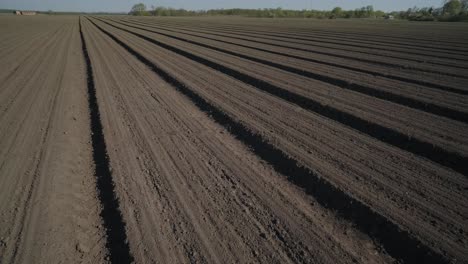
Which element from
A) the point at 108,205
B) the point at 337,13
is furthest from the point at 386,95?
the point at 337,13

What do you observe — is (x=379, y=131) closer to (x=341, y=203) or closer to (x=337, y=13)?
(x=341, y=203)

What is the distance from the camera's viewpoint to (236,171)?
4.82 meters

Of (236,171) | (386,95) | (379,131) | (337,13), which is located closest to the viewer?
(236,171)

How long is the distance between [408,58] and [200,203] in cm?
1322

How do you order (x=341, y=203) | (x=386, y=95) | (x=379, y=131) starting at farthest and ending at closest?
(x=386, y=95), (x=379, y=131), (x=341, y=203)

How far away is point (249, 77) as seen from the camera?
10508mm

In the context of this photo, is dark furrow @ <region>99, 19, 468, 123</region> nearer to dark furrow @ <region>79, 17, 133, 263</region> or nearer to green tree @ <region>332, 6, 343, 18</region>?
dark furrow @ <region>79, 17, 133, 263</region>

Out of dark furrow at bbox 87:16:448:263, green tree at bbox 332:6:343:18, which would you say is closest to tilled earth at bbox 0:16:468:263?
dark furrow at bbox 87:16:448:263

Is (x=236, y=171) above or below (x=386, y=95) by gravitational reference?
below

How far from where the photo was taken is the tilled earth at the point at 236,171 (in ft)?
11.0

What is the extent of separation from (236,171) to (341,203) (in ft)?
5.39

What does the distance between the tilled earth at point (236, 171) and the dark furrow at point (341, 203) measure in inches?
0.7

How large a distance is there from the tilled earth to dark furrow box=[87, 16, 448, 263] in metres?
0.02

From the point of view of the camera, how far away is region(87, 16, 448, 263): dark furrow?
10.6 feet
